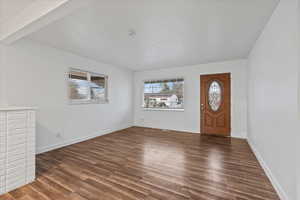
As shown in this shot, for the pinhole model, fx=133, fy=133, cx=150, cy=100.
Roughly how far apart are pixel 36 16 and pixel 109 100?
10.6 feet

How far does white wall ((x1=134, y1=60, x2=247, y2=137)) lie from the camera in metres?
4.15

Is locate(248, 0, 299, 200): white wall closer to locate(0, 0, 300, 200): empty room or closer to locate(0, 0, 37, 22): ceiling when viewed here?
locate(0, 0, 300, 200): empty room

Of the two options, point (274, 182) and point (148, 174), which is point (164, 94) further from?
point (274, 182)

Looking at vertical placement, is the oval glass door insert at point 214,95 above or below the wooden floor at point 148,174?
above

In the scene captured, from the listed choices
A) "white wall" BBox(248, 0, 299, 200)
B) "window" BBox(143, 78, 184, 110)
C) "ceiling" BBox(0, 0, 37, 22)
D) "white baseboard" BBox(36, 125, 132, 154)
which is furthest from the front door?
"ceiling" BBox(0, 0, 37, 22)

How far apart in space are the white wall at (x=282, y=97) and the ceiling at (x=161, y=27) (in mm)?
393

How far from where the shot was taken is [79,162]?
253 centimetres

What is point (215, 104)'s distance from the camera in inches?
176

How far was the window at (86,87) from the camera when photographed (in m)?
3.60

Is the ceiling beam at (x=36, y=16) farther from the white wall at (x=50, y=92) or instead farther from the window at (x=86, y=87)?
the window at (x=86, y=87)

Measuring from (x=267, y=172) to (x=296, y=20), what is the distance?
2.10 m

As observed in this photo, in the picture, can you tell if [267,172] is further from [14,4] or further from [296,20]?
[14,4]

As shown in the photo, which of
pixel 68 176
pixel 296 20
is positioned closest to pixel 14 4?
pixel 68 176

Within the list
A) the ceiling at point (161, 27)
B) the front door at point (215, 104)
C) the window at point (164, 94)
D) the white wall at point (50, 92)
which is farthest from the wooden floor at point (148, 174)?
the ceiling at point (161, 27)
